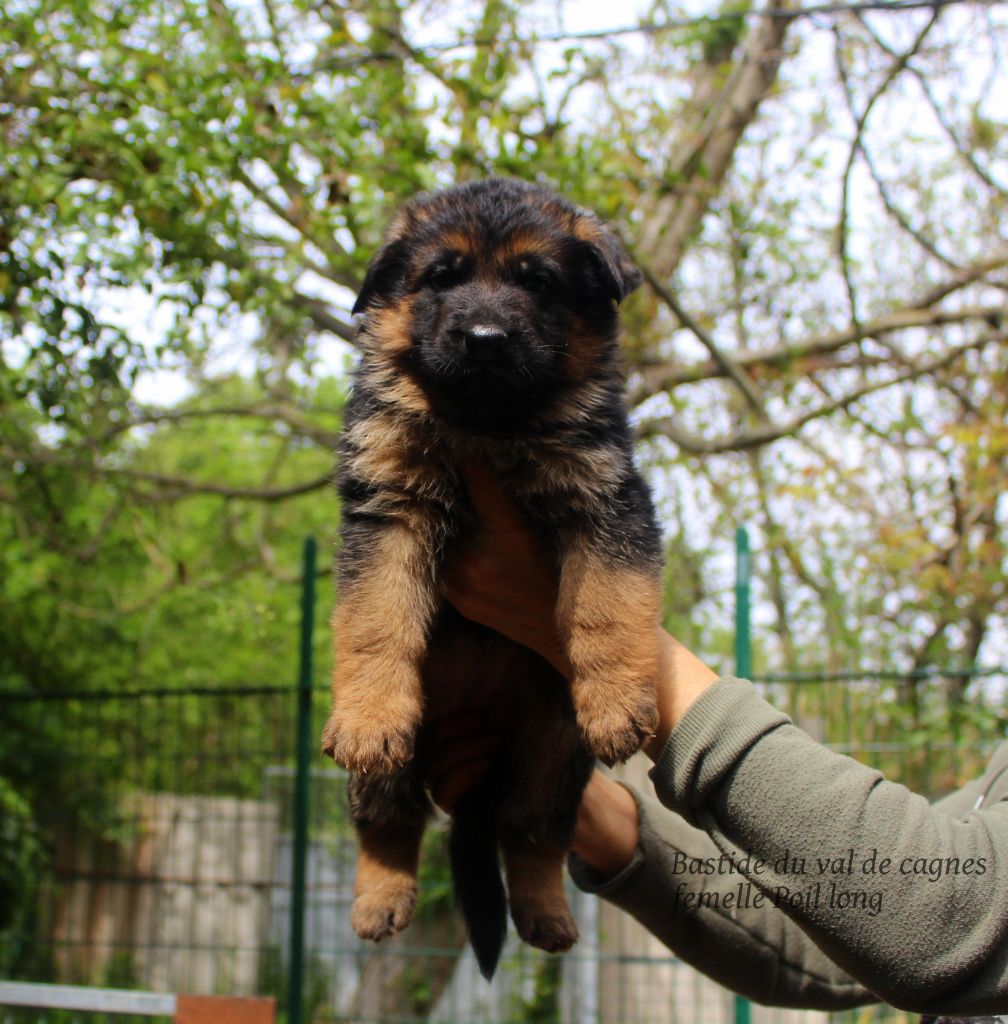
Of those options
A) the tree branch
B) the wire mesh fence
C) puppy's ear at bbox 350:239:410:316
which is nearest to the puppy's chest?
puppy's ear at bbox 350:239:410:316

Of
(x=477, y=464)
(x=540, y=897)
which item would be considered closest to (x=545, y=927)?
(x=540, y=897)

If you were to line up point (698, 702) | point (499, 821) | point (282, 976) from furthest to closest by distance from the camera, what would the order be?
point (282, 976) < point (499, 821) < point (698, 702)

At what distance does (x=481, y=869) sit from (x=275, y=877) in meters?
4.45

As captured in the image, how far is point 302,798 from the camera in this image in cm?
446

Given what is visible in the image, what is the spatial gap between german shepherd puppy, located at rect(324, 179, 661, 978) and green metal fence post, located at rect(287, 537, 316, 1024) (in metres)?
2.09

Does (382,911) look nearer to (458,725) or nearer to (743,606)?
(458,725)

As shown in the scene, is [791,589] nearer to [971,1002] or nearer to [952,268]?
[952,268]

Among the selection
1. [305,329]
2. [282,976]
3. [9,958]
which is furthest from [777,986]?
[9,958]

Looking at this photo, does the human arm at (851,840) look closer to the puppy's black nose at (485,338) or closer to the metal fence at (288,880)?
the puppy's black nose at (485,338)

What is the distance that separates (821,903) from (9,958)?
6.98 m

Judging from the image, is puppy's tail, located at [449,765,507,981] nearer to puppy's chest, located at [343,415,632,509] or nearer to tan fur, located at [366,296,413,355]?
puppy's chest, located at [343,415,632,509]

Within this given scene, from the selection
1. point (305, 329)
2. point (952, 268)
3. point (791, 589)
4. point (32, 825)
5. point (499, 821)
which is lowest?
point (32, 825)

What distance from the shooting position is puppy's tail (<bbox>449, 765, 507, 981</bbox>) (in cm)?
229

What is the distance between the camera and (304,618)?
4.42 metres
